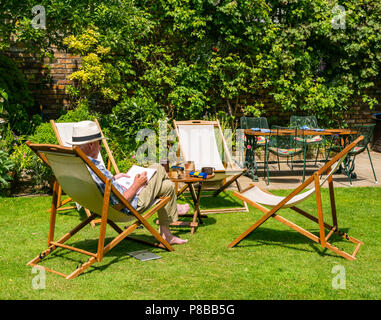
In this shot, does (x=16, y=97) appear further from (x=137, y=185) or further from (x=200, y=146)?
(x=137, y=185)

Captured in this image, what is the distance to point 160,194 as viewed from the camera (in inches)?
161

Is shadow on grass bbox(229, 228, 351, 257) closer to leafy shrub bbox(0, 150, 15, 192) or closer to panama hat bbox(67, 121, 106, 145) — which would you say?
panama hat bbox(67, 121, 106, 145)

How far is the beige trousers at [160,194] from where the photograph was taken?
394 cm

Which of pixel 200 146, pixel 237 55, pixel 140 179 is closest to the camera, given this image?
pixel 140 179

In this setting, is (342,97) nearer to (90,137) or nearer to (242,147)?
(242,147)

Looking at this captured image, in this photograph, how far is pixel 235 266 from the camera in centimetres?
379

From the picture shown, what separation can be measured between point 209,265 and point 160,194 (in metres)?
0.74

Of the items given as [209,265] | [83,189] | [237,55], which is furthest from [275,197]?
[237,55]

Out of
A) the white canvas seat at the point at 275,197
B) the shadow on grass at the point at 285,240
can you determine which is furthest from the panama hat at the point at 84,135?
the shadow on grass at the point at 285,240

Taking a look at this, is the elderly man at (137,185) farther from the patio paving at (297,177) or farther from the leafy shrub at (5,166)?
the patio paving at (297,177)

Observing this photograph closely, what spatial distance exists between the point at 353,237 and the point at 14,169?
179 inches

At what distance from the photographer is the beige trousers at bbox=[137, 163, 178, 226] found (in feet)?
12.9
